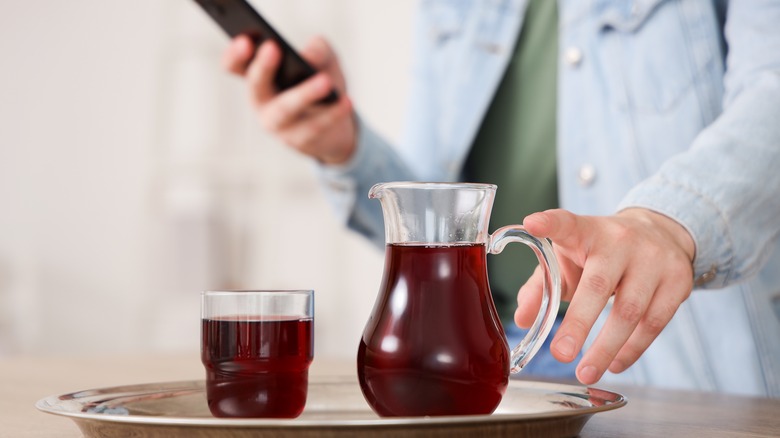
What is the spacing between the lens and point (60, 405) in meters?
0.73

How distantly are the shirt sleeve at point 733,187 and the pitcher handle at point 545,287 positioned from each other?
0.23 metres

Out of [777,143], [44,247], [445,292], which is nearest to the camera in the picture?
[445,292]

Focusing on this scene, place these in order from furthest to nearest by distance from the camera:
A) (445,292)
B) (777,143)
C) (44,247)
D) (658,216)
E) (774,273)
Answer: (44,247) → (774,273) → (777,143) → (658,216) → (445,292)

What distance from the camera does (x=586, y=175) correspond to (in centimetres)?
156

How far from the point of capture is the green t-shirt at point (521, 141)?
5.51 feet

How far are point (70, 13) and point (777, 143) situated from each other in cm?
334

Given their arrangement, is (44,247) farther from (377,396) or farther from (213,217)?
(377,396)

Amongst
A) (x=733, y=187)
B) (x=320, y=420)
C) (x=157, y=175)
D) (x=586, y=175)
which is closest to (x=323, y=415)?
(x=320, y=420)

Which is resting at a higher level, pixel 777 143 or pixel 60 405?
pixel 777 143

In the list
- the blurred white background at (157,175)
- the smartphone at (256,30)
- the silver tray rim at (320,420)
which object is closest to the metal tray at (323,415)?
the silver tray rim at (320,420)

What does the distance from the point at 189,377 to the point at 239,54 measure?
1.67 feet

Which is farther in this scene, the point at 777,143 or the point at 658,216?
the point at 777,143

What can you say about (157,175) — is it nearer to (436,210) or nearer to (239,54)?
(239,54)

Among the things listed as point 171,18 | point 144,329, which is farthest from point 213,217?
point 171,18
